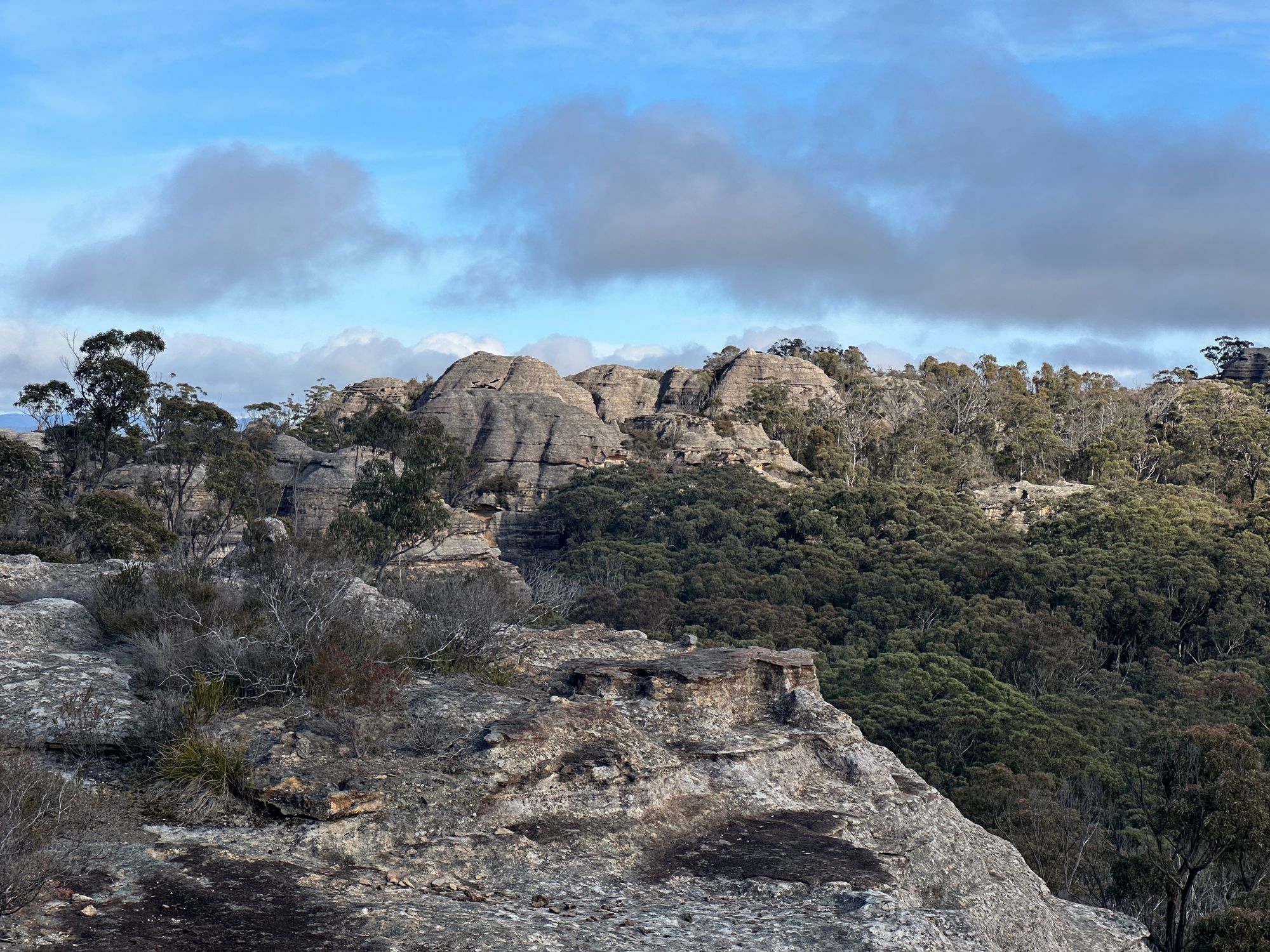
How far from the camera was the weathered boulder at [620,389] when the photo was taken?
277 feet

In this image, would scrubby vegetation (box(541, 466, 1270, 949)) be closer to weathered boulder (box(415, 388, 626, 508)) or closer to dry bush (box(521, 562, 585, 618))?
dry bush (box(521, 562, 585, 618))

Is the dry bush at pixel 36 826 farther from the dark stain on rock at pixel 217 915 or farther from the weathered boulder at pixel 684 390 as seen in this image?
the weathered boulder at pixel 684 390

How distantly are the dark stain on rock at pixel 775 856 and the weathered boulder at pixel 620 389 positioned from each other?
240ft

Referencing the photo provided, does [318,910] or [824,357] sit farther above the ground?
[824,357]

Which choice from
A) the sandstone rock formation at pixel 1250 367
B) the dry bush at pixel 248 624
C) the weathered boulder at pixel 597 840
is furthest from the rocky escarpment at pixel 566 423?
the sandstone rock formation at pixel 1250 367

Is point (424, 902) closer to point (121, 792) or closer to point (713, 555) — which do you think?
point (121, 792)

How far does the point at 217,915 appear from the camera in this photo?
20.6 feet

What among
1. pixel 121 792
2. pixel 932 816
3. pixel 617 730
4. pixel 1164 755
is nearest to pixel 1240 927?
pixel 1164 755

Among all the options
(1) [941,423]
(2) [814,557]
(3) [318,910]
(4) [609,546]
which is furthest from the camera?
(1) [941,423]

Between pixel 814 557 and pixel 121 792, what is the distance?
40.2 m

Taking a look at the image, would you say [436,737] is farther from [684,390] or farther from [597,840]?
[684,390]

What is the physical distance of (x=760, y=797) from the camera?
9477mm

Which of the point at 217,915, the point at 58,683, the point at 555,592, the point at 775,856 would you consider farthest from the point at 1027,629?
the point at 217,915

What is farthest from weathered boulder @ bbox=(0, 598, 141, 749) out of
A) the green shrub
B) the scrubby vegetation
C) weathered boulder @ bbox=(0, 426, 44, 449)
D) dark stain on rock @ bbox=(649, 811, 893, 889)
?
weathered boulder @ bbox=(0, 426, 44, 449)
